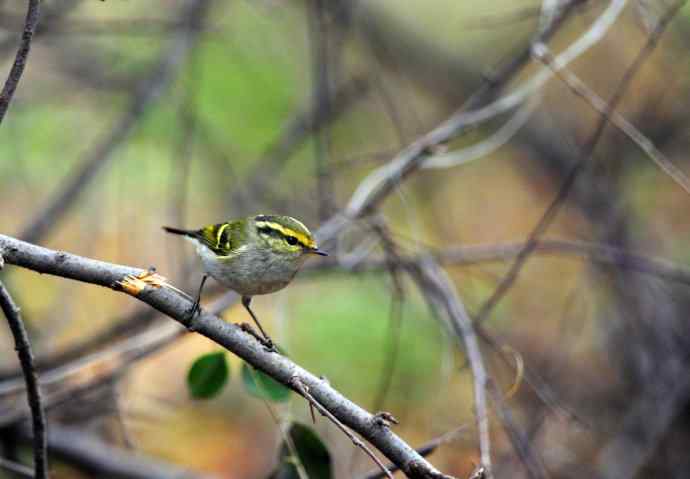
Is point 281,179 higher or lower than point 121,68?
lower

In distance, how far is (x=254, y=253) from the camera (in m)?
3.30

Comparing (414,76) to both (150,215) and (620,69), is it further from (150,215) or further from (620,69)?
(150,215)

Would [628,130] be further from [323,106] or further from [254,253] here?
[323,106]

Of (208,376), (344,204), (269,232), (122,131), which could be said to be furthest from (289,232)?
(344,204)

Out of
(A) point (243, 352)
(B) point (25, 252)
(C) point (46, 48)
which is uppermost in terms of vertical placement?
(C) point (46, 48)

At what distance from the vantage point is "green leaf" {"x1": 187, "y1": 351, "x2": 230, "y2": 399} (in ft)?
10.7

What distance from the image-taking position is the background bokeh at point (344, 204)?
17.5 ft

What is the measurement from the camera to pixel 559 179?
7.45 meters

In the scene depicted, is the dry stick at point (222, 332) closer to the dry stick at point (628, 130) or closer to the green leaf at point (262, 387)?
the green leaf at point (262, 387)

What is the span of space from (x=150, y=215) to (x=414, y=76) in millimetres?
2673

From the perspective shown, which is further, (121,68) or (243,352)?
(121,68)

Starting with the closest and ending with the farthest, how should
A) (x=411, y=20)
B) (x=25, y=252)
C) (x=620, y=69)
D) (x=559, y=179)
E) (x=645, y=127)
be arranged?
(x=25, y=252) < (x=645, y=127) < (x=559, y=179) < (x=620, y=69) < (x=411, y=20)

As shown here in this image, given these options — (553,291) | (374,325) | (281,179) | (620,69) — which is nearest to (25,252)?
(374,325)

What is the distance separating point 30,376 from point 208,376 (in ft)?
2.55
